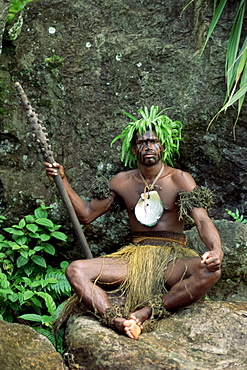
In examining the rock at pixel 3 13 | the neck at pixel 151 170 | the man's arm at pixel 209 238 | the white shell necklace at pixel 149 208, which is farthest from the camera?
the rock at pixel 3 13

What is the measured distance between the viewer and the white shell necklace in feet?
14.4

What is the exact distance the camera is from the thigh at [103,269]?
4082 millimetres

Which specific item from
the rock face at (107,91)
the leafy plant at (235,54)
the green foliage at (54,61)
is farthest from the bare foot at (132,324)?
the green foliage at (54,61)

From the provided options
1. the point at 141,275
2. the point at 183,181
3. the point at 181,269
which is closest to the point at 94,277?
the point at 141,275

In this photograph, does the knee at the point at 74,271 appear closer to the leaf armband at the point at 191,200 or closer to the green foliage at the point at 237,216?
the leaf armband at the point at 191,200

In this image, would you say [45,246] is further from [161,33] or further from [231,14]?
[231,14]

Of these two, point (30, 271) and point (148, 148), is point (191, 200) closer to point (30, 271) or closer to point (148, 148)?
point (148, 148)

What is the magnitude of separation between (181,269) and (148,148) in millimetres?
969

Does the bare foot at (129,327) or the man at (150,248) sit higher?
the man at (150,248)

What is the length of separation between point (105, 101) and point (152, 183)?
128 cm

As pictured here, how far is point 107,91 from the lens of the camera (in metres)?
5.43

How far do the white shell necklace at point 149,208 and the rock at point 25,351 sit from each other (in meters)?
1.31

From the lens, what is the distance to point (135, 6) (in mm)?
5590

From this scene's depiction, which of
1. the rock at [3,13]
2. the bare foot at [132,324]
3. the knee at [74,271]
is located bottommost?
the bare foot at [132,324]
